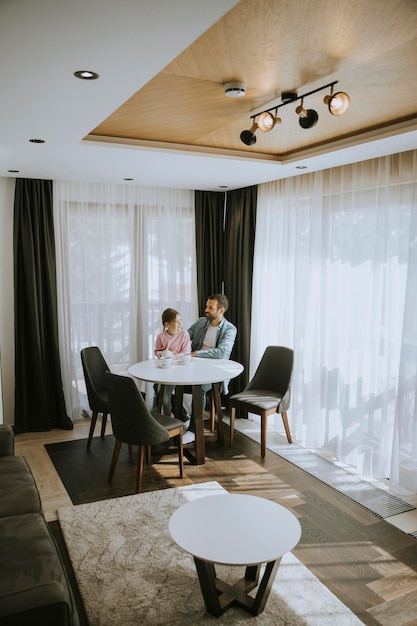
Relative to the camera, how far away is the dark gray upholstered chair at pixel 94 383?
422cm

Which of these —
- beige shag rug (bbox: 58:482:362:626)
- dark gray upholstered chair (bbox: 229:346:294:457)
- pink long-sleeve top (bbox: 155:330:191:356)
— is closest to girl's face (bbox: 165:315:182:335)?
pink long-sleeve top (bbox: 155:330:191:356)

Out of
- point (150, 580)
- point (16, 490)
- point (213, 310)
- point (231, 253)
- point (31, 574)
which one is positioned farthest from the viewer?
point (231, 253)

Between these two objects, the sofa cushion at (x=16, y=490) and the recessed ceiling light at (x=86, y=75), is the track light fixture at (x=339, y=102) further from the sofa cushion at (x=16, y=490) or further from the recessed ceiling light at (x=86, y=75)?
the sofa cushion at (x=16, y=490)

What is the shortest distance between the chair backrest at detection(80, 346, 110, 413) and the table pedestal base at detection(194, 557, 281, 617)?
79.7 inches

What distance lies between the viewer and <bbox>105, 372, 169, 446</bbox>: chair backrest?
3.44 meters

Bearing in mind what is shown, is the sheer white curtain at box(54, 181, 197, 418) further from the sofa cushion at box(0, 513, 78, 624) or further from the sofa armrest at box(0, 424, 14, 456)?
the sofa cushion at box(0, 513, 78, 624)

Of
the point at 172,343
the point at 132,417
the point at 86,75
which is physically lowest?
the point at 132,417

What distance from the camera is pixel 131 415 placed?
349cm

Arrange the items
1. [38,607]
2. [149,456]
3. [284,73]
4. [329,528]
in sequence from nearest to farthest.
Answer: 1. [38,607]
2. [284,73]
3. [329,528]
4. [149,456]

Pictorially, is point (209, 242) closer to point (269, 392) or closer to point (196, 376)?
point (269, 392)

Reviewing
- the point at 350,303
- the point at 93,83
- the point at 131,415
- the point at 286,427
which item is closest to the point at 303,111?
the point at 93,83

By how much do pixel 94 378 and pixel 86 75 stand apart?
283 centimetres

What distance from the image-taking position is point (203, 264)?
18.8 feet

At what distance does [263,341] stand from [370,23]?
11.8ft
